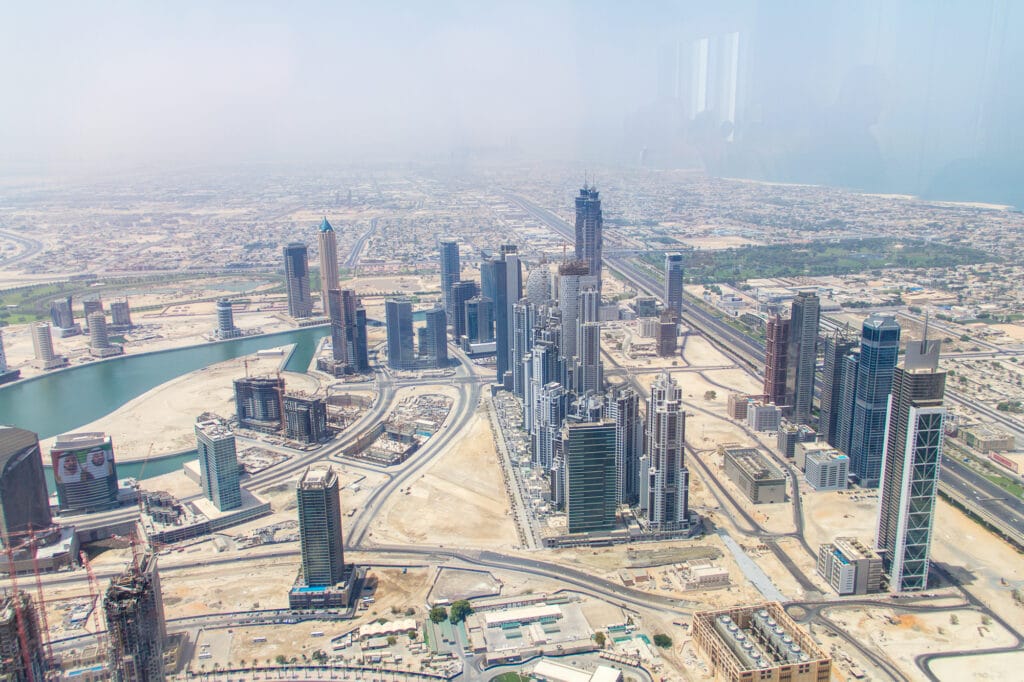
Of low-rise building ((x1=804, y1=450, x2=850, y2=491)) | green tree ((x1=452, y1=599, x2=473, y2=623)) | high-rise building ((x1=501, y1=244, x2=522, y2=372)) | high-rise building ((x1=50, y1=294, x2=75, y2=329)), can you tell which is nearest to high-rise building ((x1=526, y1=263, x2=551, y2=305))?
high-rise building ((x1=501, y1=244, x2=522, y2=372))

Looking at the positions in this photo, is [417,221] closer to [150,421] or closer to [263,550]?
[150,421]

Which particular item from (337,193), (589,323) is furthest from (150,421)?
(337,193)

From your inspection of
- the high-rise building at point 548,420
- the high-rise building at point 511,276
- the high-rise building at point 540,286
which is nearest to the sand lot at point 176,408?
the high-rise building at point 511,276

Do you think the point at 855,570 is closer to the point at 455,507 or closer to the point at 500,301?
the point at 455,507

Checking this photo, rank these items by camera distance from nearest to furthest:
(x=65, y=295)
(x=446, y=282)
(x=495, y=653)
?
(x=495, y=653)
(x=446, y=282)
(x=65, y=295)

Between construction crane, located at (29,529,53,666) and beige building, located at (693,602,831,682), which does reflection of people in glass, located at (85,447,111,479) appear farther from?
beige building, located at (693,602,831,682)

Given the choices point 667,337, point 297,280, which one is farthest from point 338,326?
point 667,337
